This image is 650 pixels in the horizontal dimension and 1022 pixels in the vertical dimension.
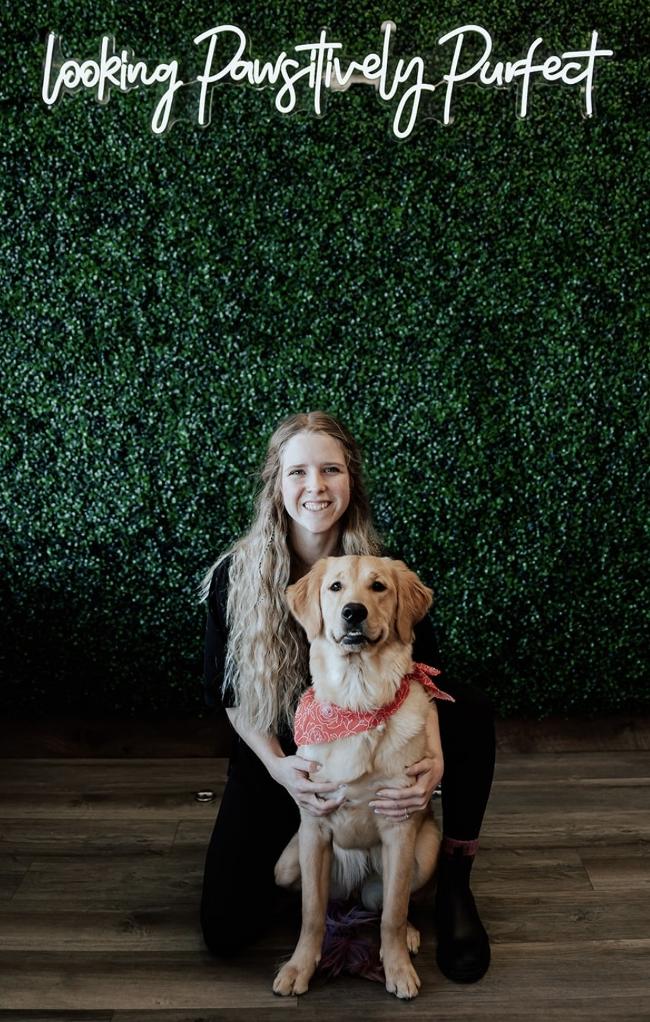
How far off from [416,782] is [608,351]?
5.13 feet

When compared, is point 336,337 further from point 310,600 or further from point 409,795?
point 409,795

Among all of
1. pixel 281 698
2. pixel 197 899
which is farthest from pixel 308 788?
pixel 197 899

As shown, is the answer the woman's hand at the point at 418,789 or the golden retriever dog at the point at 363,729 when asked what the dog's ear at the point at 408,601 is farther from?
the woman's hand at the point at 418,789

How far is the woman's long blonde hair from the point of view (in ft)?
6.28

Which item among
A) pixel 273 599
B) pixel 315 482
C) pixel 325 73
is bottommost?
pixel 273 599

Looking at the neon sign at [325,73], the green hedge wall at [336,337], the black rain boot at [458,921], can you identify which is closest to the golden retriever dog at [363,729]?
the black rain boot at [458,921]

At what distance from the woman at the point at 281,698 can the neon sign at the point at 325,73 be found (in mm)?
1164

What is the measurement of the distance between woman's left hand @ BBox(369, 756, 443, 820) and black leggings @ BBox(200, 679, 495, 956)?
219 millimetres

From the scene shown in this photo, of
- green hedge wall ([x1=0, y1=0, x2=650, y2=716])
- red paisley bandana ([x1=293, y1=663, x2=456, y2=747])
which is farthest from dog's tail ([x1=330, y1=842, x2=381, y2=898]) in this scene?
green hedge wall ([x1=0, y1=0, x2=650, y2=716])

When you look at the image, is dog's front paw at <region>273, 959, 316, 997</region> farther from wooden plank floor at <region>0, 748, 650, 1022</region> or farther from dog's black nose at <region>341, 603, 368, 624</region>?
dog's black nose at <region>341, 603, 368, 624</region>

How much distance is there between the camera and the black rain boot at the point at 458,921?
1742 millimetres

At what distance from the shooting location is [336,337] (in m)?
2.64

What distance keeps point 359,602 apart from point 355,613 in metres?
0.03

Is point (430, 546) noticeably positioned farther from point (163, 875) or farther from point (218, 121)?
point (218, 121)
